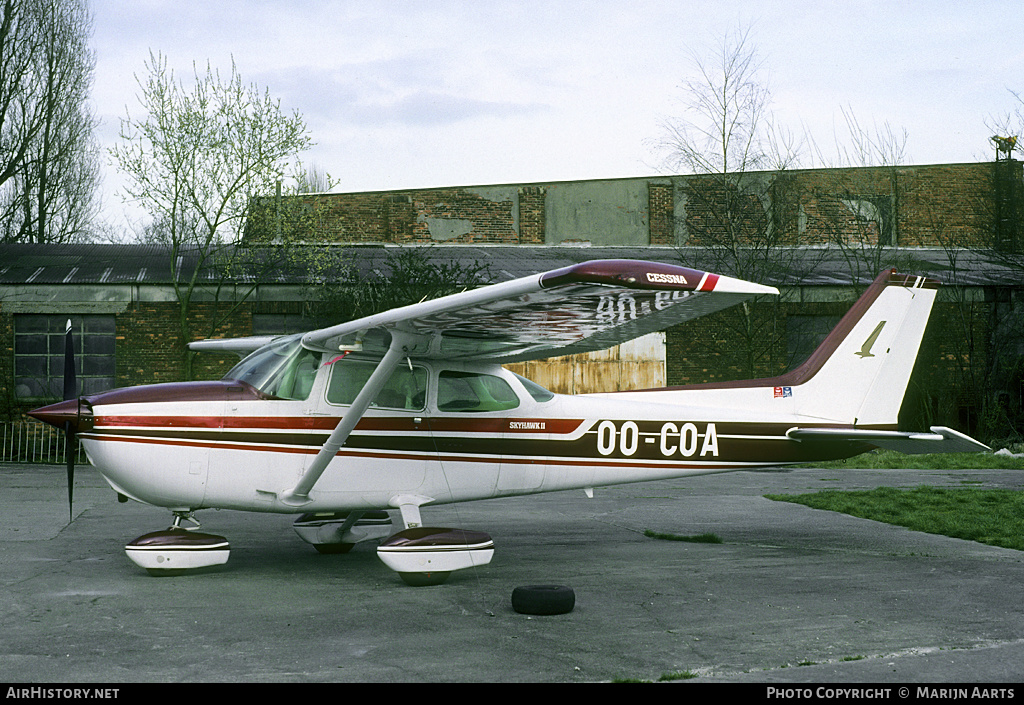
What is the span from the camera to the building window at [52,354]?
21.0 metres

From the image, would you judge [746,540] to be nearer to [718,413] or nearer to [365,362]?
[718,413]

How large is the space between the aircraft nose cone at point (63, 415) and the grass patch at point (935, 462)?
47.5 ft

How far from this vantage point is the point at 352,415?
23.1ft

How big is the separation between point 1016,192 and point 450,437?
3017 cm

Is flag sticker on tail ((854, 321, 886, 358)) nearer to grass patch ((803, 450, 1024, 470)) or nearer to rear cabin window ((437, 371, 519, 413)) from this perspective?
rear cabin window ((437, 371, 519, 413))

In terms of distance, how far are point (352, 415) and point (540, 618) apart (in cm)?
230

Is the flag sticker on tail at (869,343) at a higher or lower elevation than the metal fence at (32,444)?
higher

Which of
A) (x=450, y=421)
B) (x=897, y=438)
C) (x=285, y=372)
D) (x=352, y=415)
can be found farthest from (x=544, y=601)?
(x=897, y=438)

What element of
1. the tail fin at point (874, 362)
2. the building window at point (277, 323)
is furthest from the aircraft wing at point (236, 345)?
the building window at point (277, 323)

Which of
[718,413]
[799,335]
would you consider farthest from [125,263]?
[718,413]

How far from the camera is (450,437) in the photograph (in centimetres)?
784

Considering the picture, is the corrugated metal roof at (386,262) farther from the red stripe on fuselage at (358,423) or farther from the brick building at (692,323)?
the red stripe on fuselage at (358,423)

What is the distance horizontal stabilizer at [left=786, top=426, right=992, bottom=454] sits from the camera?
302 inches

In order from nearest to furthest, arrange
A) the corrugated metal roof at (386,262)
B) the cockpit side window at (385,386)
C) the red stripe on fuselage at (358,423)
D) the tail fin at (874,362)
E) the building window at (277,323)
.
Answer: the red stripe on fuselage at (358,423), the cockpit side window at (385,386), the tail fin at (874,362), the corrugated metal roof at (386,262), the building window at (277,323)
